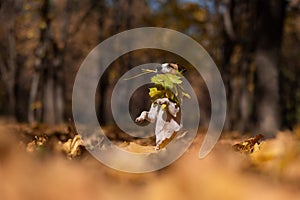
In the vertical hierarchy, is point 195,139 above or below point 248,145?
above

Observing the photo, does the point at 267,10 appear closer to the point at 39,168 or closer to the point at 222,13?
the point at 39,168

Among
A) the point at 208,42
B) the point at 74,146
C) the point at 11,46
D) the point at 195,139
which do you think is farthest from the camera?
the point at 11,46

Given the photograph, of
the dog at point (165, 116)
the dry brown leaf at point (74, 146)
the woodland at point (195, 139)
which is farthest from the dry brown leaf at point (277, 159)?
the dog at point (165, 116)

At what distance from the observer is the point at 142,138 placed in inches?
175

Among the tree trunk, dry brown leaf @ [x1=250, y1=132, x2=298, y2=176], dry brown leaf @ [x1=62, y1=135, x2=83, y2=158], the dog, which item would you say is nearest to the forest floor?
dry brown leaf @ [x1=250, y1=132, x2=298, y2=176]

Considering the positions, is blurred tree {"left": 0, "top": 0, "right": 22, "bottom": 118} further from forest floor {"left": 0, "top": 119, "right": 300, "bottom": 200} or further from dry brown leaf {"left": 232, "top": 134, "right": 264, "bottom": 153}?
forest floor {"left": 0, "top": 119, "right": 300, "bottom": 200}

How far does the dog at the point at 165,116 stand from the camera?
11.9ft

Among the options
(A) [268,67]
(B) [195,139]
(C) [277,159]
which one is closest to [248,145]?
(B) [195,139]

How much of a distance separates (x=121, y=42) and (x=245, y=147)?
2446cm

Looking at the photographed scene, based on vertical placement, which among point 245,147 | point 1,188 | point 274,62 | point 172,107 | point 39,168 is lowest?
point 1,188

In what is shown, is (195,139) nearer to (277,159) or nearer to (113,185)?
(277,159)

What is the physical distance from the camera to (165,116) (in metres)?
3.78

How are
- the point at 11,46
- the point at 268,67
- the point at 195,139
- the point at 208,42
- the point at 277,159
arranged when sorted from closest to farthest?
the point at 277,159
the point at 195,139
the point at 268,67
the point at 208,42
the point at 11,46

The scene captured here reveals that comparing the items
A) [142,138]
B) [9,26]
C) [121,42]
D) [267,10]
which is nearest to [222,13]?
[121,42]
